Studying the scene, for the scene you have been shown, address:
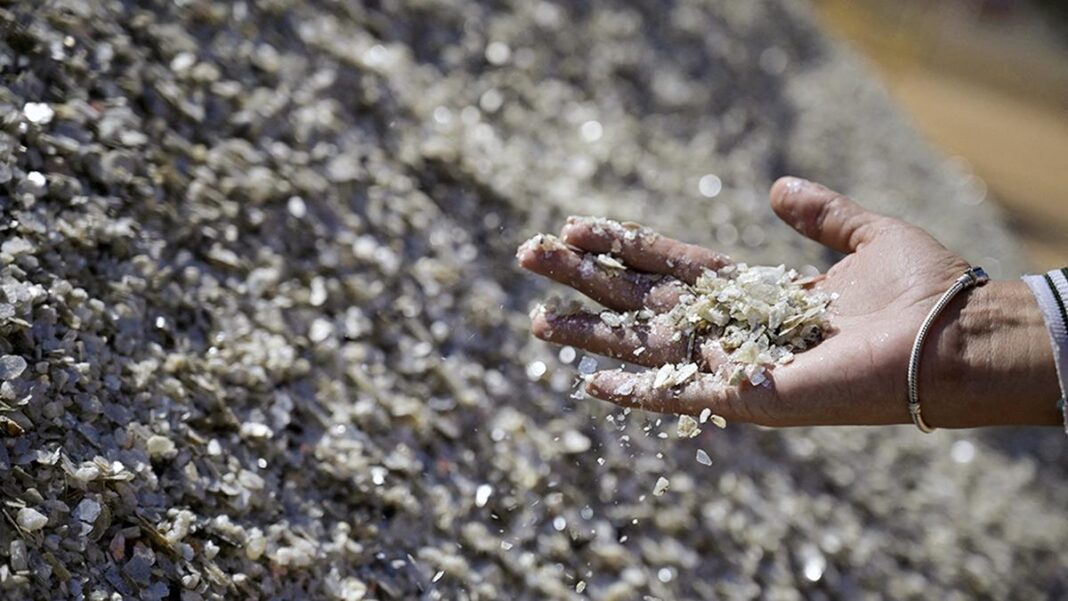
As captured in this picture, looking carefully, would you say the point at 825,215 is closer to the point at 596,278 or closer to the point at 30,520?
the point at 596,278

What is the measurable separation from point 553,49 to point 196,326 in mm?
1987

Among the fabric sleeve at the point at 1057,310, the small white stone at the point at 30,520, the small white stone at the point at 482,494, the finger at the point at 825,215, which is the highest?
the fabric sleeve at the point at 1057,310

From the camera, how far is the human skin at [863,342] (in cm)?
157

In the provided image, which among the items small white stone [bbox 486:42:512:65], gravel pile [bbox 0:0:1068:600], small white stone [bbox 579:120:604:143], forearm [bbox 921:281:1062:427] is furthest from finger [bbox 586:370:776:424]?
small white stone [bbox 486:42:512:65]

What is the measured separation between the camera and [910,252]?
67.1 inches

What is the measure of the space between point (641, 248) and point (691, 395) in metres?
0.32

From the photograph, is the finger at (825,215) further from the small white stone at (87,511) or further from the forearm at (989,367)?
the small white stone at (87,511)

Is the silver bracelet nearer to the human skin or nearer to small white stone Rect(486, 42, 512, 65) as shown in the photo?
the human skin

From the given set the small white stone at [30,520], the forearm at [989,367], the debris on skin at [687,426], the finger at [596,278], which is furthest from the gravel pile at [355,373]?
the forearm at [989,367]

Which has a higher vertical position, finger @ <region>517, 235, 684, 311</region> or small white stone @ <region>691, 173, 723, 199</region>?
finger @ <region>517, 235, 684, 311</region>

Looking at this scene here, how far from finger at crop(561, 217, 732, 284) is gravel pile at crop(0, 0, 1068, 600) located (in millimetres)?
336

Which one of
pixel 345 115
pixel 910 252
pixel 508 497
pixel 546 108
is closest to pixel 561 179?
pixel 546 108

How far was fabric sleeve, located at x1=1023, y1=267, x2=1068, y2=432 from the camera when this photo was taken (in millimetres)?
1576

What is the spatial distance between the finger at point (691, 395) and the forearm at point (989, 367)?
266 millimetres
